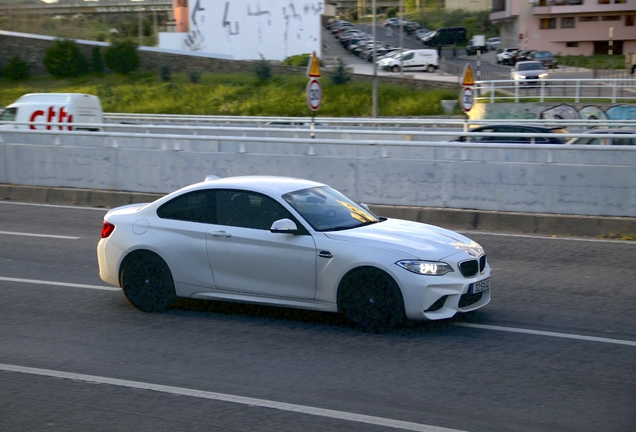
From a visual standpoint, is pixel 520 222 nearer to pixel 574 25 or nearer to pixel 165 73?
pixel 165 73

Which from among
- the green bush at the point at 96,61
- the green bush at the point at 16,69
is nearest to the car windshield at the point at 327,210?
the green bush at the point at 96,61

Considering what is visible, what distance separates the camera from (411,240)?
7184 mm

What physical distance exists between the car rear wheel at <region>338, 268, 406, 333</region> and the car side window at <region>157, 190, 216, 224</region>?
1590 millimetres

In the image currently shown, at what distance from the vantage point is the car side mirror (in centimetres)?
722

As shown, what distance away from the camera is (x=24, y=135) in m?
17.7

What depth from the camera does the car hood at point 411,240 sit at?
23.0 feet

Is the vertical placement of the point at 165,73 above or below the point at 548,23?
below

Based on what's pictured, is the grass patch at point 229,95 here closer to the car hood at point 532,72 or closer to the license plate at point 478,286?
the car hood at point 532,72

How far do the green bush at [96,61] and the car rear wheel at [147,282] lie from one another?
183 ft

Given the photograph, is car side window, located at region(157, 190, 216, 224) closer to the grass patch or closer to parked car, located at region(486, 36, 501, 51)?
the grass patch

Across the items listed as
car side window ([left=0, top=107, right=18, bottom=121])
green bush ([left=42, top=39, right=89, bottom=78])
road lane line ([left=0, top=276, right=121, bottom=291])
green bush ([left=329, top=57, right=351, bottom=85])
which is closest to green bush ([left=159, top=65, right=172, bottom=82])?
green bush ([left=42, top=39, right=89, bottom=78])

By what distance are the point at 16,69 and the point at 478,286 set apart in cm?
5863

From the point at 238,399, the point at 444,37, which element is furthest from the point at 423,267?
the point at 444,37

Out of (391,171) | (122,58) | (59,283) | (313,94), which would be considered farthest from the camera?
(122,58)
